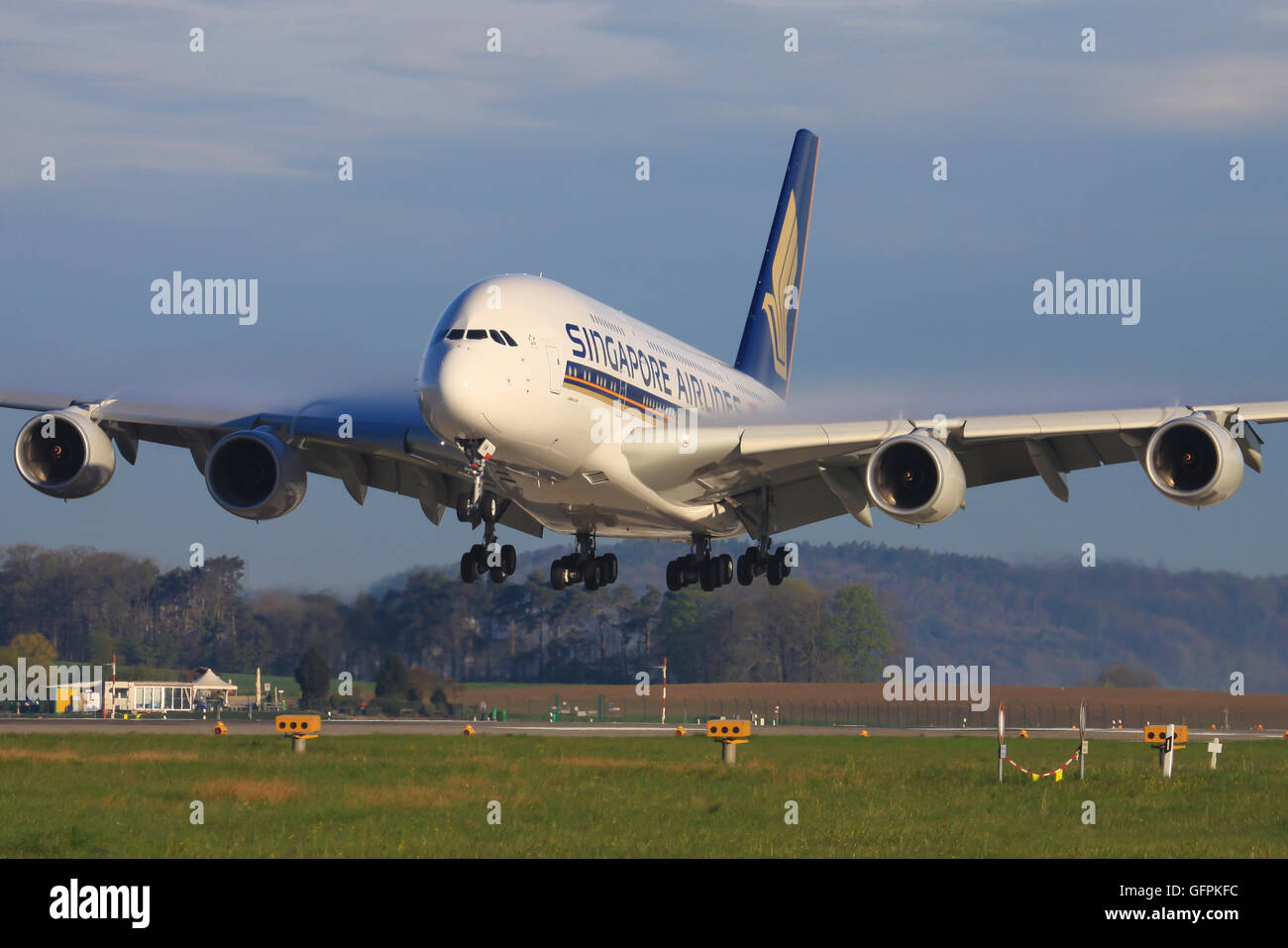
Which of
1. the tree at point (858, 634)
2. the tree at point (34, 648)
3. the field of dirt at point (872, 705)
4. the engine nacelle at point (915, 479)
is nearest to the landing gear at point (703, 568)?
the engine nacelle at point (915, 479)

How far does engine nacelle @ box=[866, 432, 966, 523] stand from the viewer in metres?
30.7

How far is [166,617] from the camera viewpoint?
207 feet

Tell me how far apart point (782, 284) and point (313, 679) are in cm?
2376

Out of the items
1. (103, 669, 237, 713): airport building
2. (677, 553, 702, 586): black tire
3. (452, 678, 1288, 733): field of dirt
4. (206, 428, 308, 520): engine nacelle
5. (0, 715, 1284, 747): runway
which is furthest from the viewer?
(452, 678, 1288, 733): field of dirt

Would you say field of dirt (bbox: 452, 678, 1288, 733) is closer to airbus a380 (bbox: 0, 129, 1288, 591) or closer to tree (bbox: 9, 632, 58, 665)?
tree (bbox: 9, 632, 58, 665)

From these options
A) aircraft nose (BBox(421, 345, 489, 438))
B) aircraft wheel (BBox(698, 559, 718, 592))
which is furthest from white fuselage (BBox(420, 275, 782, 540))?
aircraft wheel (BBox(698, 559, 718, 592))

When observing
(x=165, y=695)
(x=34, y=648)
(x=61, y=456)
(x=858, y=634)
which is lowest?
(x=165, y=695)

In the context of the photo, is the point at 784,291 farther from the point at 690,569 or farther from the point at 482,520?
the point at 482,520

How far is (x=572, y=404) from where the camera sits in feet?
98.0

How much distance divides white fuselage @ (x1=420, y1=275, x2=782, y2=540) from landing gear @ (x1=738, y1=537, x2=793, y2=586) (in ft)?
5.04

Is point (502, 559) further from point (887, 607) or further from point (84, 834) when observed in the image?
point (887, 607)

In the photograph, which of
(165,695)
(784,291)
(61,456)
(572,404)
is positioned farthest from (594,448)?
(165,695)

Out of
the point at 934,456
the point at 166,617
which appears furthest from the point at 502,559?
the point at 166,617
